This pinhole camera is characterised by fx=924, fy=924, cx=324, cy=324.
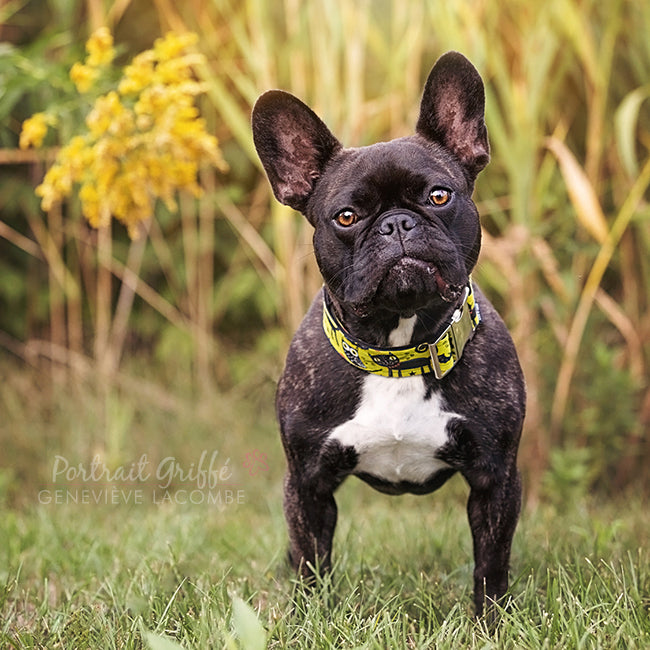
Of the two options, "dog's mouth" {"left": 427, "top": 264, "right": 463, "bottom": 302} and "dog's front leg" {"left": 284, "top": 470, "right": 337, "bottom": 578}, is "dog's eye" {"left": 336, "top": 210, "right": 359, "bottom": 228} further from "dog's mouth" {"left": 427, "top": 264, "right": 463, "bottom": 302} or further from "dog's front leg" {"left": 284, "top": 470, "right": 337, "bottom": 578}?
"dog's front leg" {"left": 284, "top": 470, "right": 337, "bottom": 578}

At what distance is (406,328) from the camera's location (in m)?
2.32

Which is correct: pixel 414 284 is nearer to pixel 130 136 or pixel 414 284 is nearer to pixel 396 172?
pixel 396 172

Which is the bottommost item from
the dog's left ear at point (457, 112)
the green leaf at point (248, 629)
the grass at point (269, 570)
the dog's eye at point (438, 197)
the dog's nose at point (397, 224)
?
the grass at point (269, 570)

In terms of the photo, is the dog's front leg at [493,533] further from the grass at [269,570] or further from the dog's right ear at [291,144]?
the dog's right ear at [291,144]

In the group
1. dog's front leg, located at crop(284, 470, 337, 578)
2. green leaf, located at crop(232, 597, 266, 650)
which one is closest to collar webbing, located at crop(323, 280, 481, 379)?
dog's front leg, located at crop(284, 470, 337, 578)

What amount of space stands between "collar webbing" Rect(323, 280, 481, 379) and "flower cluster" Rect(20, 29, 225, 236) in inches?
50.2

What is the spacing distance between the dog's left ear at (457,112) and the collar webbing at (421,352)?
0.37 meters

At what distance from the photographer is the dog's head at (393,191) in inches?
84.2

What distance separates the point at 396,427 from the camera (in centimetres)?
226

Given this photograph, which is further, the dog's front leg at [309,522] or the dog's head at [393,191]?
the dog's front leg at [309,522]

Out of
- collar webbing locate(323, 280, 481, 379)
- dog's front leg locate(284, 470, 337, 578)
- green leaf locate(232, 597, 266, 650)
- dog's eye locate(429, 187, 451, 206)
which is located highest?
dog's eye locate(429, 187, 451, 206)

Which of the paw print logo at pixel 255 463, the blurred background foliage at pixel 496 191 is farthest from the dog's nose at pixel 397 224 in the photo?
the paw print logo at pixel 255 463

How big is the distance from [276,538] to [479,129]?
1.64 meters

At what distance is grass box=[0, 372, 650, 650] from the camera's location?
2.08 metres
